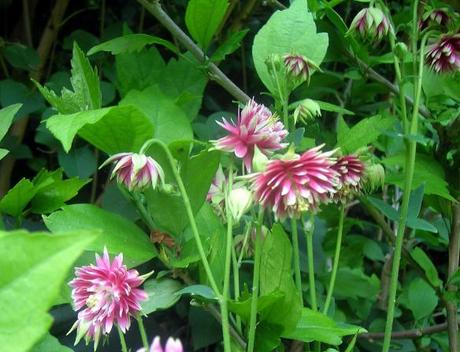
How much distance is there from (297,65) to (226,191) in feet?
0.46

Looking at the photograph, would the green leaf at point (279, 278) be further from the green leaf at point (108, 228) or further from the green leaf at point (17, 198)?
the green leaf at point (17, 198)

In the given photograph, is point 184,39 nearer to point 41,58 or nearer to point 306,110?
point 306,110

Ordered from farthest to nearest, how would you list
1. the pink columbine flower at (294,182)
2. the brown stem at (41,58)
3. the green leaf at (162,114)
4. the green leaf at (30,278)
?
the brown stem at (41,58)
the green leaf at (162,114)
the pink columbine flower at (294,182)
the green leaf at (30,278)

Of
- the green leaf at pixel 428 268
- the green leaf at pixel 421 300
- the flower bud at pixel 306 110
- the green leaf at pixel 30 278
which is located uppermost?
the green leaf at pixel 30 278

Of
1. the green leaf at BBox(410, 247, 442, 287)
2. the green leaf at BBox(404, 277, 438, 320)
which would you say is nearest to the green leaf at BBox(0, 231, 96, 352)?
the green leaf at BBox(410, 247, 442, 287)

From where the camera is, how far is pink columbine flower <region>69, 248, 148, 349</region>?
1.37 ft

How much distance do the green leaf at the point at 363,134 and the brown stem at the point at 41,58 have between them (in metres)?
0.61

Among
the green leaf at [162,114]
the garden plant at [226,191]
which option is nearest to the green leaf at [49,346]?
the garden plant at [226,191]

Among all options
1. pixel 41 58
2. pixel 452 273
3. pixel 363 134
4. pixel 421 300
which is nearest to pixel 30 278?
pixel 363 134

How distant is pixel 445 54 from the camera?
23.2 inches

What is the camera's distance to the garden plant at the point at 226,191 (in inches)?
15.8

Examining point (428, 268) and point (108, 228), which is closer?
point (108, 228)

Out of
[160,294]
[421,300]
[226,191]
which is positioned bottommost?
[421,300]

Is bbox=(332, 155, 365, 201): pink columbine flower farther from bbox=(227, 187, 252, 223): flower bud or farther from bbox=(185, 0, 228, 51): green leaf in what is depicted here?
bbox=(185, 0, 228, 51): green leaf
